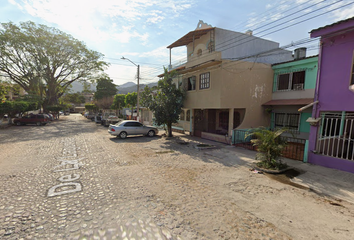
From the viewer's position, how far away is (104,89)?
153 ft

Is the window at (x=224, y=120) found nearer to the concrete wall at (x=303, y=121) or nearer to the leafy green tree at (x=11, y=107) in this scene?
the concrete wall at (x=303, y=121)

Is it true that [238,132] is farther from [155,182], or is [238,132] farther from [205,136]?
[155,182]

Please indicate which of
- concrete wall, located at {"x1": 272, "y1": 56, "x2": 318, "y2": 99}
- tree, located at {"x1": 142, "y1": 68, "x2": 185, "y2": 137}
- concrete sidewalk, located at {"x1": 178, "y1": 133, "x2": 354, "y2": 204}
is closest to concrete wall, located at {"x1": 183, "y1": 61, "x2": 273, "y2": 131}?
concrete wall, located at {"x1": 272, "y1": 56, "x2": 318, "y2": 99}

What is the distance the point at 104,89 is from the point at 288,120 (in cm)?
4479

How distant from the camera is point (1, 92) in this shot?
86.6 ft

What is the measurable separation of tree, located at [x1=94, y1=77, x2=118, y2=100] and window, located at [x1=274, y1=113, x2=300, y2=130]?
42.1 meters

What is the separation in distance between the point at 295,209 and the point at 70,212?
5317 millimetres

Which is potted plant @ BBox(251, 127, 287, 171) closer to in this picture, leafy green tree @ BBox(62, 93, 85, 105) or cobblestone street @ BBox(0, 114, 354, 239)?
cobblestone street @ BBox(0, 114, 354, 239)

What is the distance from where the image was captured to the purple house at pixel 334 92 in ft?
21.7

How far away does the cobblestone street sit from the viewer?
3.33 metres

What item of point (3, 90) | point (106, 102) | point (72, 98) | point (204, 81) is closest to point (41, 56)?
point (3, 90)

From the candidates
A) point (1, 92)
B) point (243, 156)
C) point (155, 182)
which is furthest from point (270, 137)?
point (1, 92)

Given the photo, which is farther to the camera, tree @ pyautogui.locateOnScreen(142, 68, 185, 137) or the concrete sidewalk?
tree @ pyautogui.locateOnScreen(142, 68, 185, 137)

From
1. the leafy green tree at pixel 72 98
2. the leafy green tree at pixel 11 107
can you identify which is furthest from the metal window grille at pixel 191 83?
the leafy green tree at pixel 72 98
